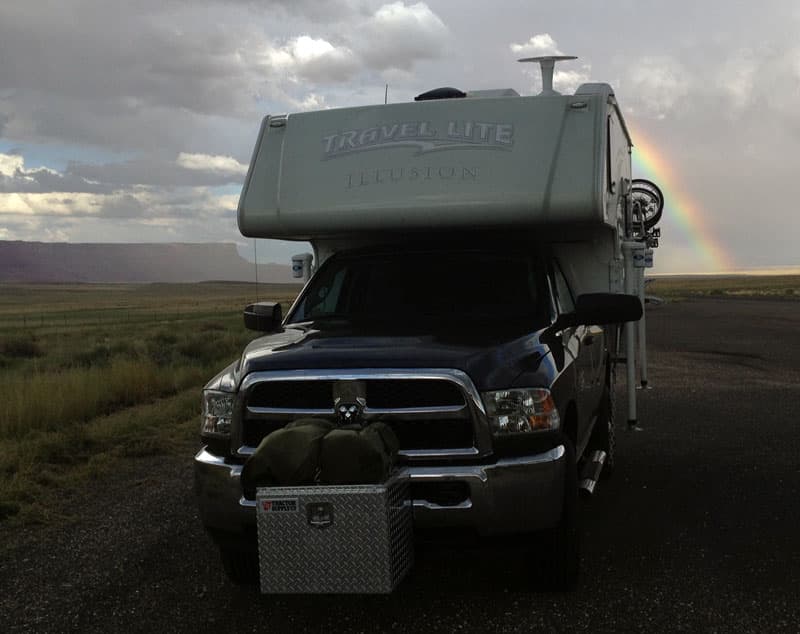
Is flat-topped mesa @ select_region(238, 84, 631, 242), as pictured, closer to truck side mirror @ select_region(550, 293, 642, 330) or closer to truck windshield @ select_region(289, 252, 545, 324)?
truck windshield @ select_region(289, 252, 545, 324)

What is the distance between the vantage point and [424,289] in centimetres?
571

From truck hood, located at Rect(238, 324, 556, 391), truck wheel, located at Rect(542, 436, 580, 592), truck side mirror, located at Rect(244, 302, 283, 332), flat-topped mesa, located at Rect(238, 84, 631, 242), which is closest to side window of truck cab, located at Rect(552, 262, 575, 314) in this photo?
flat-topped mesa, located at Rect(238, 84, 631, 242)

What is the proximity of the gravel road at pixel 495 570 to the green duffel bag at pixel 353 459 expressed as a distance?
610mm

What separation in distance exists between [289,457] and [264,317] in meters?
2.20

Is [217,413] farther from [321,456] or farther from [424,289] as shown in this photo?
[424,289]

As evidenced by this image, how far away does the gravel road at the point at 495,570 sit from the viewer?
432cm

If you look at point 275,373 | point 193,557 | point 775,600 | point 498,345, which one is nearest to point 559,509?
point 498,345

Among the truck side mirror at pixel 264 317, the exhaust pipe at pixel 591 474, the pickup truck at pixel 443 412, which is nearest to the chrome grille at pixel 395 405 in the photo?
the pickup truck at pixel 443 412

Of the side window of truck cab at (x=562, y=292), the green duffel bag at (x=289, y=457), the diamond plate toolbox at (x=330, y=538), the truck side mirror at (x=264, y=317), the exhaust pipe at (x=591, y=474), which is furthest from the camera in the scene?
the truck side mirror at (x=264, y=317)

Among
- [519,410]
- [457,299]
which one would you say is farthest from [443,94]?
[519,410]

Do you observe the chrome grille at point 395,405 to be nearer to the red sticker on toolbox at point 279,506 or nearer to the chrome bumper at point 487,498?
the chrome bumper at point 487,498

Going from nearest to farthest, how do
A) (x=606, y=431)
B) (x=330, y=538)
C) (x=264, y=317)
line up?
(x=330, y=538), (x=264, y=317), (x=606, y=431)

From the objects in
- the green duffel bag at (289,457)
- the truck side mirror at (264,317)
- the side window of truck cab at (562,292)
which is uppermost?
the side window of truck cab at (562,292)

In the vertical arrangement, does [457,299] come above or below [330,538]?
above
